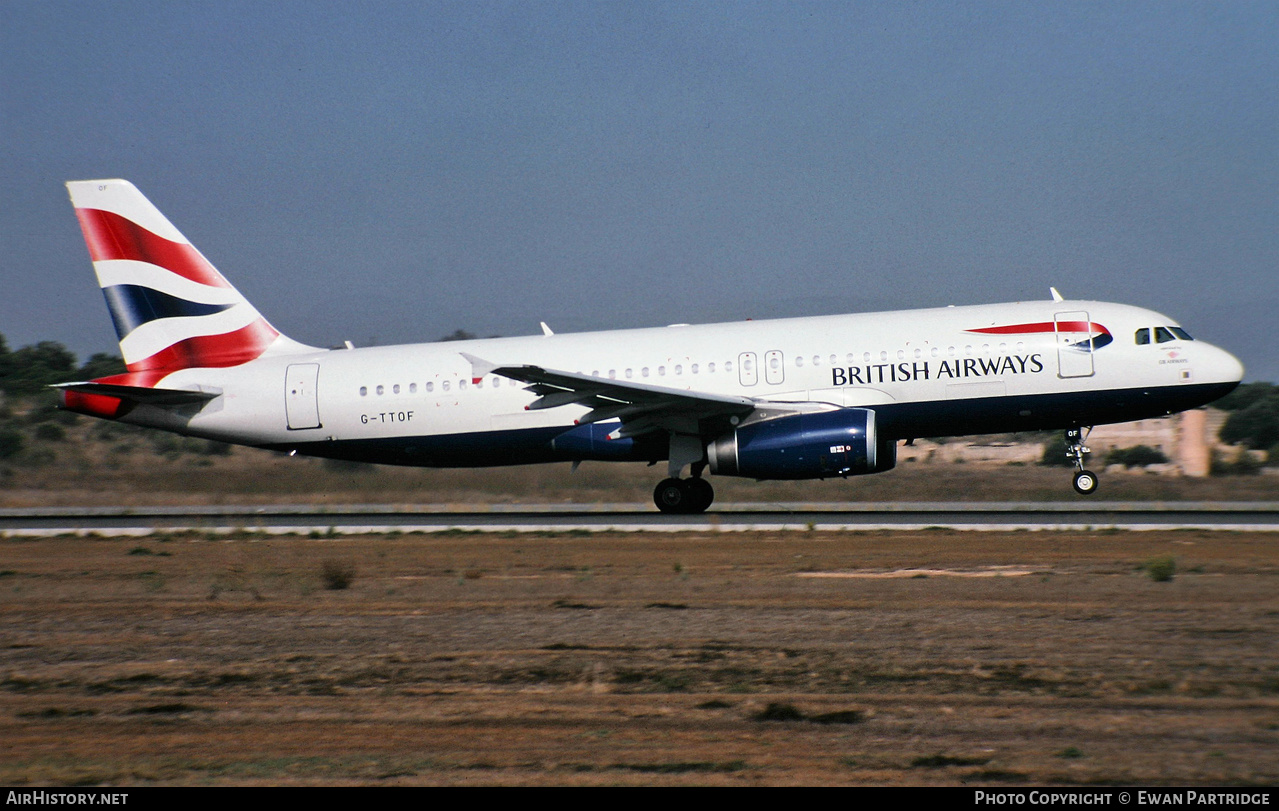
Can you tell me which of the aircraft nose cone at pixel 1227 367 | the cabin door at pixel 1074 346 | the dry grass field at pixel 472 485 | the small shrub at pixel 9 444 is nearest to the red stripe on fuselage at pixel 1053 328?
the cabin door at pixel 1074 346

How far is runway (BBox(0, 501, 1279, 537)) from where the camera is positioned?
1989 centimetres

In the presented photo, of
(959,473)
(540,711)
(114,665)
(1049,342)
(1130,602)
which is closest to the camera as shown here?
(540,711)

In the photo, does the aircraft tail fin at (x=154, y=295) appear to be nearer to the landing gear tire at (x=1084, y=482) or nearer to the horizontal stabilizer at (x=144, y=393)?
the horizontal stabilizer at (x=144, y=393)

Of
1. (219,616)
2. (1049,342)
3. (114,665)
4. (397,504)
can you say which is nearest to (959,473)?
(1049,342)

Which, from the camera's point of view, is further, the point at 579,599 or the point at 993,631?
the point at 579,599

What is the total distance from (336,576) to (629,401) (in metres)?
7.72

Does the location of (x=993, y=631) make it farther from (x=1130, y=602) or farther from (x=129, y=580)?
(x=129, y=580)

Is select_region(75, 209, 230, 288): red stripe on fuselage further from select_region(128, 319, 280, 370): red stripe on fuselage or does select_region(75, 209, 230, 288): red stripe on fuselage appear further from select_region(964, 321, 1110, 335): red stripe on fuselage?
select_region(964, 321, 1110, 335): red stripe on fuselage

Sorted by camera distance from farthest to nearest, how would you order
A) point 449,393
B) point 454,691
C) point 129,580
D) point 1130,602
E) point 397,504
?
point 397,504 → point 449,393 → point 129,580 → point 1130,602 → point 454,691

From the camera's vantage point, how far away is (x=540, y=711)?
802 cm

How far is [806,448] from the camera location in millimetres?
20234

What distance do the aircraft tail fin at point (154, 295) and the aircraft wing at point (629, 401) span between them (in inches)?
257

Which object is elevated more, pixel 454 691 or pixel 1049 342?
pixel 1049 342

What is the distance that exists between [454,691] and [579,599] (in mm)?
4276
